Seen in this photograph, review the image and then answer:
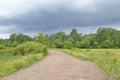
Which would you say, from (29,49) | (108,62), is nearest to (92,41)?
(29,49)

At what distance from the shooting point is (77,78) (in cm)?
1759

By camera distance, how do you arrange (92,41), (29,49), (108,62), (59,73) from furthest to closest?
1. (92,41)
2. (29,49)
3. (108,62)
4. (59,73)

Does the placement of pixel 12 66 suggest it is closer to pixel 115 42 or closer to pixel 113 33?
pixel 115 42

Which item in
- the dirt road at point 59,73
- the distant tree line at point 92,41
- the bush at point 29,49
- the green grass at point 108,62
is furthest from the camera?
the distant tree line at point 92,41

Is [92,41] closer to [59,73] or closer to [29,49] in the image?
[29,49]

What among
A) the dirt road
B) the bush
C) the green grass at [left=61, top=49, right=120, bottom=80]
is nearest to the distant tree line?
the bush

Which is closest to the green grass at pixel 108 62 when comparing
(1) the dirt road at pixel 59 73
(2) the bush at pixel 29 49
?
(1) the dirt road at pixel 59 73

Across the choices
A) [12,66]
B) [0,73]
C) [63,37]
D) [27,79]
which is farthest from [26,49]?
[63,37]

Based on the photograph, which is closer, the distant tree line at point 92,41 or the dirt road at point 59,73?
the dirt road at point 59,73

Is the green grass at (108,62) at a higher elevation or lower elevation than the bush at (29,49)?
lower

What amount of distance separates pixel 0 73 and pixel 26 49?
4341cm

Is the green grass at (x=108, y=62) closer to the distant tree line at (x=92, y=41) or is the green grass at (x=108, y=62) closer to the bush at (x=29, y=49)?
the bush at (x=29, y=49)

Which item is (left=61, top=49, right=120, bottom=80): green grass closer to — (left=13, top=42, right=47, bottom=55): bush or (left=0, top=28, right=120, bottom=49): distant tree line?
(left=13, top=42, right=47, bottom=55): bush

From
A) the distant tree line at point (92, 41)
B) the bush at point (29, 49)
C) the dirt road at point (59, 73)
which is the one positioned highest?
the distant tree line at point (92, 41)
